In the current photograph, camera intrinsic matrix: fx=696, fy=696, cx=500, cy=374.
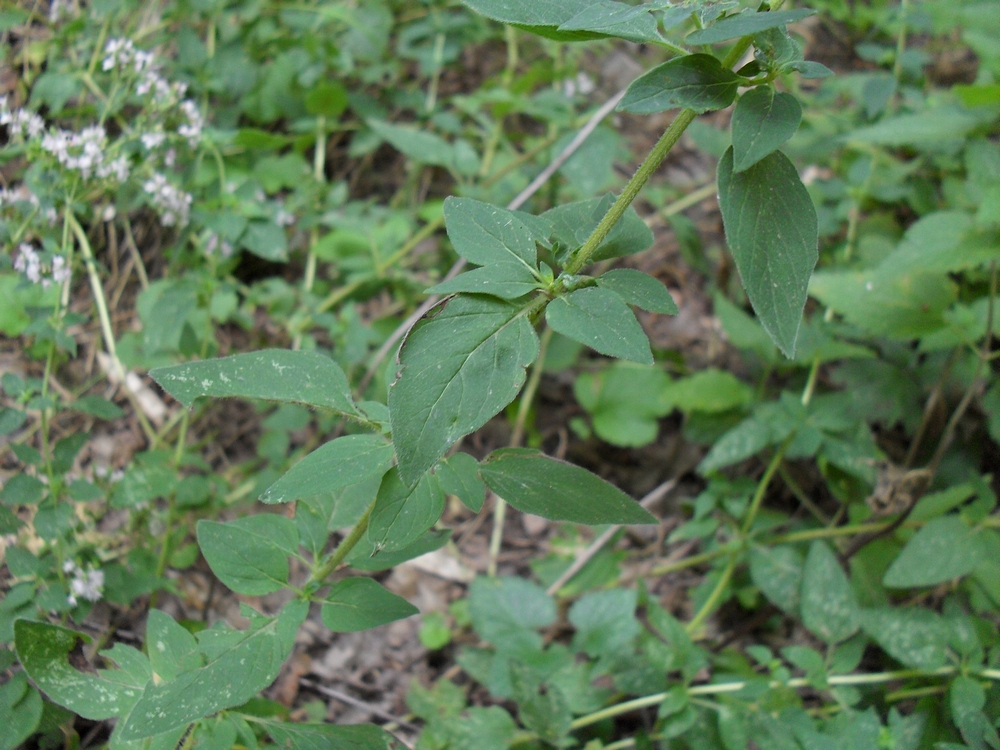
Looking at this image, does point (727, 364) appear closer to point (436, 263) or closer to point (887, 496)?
point (887, 496)

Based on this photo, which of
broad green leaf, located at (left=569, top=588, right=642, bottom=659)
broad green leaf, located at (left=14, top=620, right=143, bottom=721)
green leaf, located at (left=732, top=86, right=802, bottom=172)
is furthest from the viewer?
broad green leaf, located at (left=569, top=588, right=642, bottom=659)

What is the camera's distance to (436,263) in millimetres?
2754

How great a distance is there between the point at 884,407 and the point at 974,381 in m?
0.27

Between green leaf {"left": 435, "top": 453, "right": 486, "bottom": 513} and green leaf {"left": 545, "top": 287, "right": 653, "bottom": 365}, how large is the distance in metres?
0.29

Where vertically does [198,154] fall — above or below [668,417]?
above

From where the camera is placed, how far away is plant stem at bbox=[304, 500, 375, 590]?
47.9 inches

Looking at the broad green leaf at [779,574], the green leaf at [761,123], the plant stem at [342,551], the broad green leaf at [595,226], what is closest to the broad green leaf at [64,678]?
the plant stem at [342,551]

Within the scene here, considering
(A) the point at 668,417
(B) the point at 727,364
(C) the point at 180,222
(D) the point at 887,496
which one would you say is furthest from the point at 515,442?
(C) the point at 180,222

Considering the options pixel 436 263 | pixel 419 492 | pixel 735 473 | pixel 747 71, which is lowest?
pixel 735 473

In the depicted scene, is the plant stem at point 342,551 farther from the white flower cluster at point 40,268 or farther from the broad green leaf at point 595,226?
the white flower cluster at point 40,268

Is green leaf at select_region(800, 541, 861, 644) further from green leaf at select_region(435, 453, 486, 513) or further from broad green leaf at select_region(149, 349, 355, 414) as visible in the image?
broad green leaf at select_region(149, 349, 355, 414)

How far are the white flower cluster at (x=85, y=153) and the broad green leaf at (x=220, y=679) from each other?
4.34ft

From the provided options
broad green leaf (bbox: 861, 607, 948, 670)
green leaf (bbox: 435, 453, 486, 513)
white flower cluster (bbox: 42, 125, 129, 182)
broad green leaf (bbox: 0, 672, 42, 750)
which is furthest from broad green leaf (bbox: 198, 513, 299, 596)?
broad green leaf (bbox: 861, 607, 948, 670)

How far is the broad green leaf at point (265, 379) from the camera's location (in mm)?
1060
